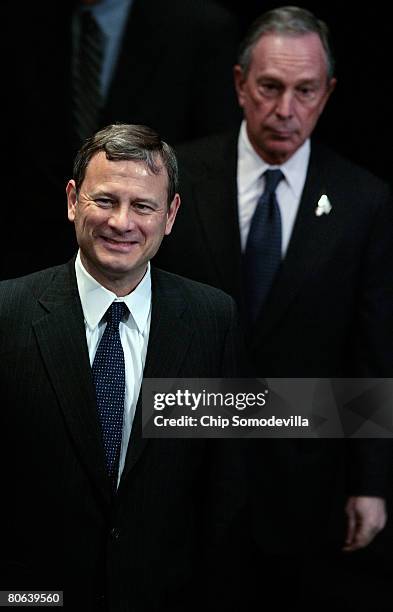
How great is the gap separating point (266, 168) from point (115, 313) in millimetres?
693

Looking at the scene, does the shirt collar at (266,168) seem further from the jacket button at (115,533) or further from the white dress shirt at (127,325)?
the jacket button at (115,533)

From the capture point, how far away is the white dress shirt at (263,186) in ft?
9.78

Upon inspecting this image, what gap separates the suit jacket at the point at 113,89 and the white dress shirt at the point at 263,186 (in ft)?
1.33

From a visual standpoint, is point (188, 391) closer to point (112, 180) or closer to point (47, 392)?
→ point (47, 392)

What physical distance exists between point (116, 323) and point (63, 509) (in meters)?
0.38

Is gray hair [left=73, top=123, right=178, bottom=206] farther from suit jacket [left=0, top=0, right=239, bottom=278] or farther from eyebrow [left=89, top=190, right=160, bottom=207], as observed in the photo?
suit jacket [left=0, top=0, right=239, bottom=278]

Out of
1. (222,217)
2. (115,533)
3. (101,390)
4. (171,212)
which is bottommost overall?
(115,533)

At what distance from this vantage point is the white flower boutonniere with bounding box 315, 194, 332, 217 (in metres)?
2.96

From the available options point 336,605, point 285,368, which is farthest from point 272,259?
point 336,605

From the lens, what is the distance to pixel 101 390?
247 cm

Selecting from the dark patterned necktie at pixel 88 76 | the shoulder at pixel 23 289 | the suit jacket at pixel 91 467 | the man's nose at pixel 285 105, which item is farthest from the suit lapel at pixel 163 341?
the dark patterned necktie at pixel 88 76

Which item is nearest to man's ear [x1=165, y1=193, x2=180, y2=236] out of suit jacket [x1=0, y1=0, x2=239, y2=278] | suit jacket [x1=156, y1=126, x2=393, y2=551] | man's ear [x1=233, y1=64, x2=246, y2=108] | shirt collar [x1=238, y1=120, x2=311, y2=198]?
suit jacket [x1=156, y1=126, x2=393, y2=551]

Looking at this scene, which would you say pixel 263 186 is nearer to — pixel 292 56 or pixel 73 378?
pixel 292 56

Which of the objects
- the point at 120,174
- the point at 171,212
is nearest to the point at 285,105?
the point at 171,212
